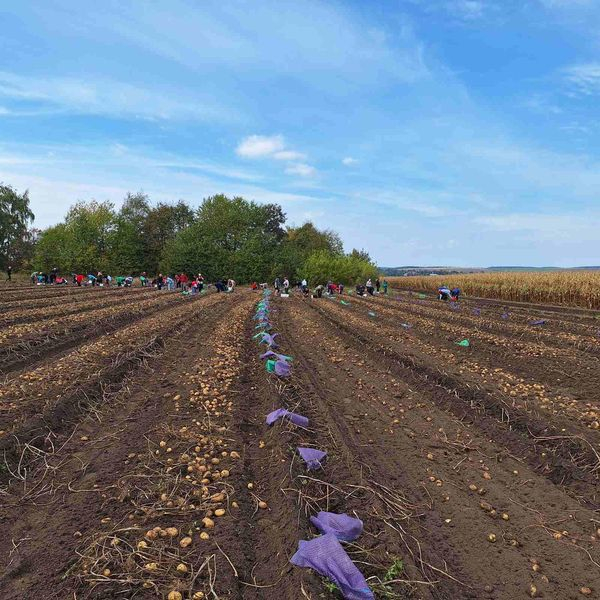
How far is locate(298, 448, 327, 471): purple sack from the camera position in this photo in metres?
4.20

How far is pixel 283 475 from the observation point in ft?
13.3

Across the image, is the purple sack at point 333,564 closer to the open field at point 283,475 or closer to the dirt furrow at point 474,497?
the open field at point 283,475

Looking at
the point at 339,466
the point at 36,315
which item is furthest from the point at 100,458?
the point at 36,315

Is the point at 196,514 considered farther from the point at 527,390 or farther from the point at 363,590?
the point at 527,390

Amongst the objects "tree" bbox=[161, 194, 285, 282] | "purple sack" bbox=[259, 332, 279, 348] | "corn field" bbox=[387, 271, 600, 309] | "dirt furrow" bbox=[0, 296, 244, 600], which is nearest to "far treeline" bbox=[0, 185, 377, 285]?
"tree" bbox=[161, 194, 285, 282]

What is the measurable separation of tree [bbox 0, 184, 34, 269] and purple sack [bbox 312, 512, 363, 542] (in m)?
52.9

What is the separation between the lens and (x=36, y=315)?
13.6 m

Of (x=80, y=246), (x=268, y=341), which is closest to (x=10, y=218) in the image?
(x=80, y=246)

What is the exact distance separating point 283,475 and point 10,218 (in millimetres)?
55053

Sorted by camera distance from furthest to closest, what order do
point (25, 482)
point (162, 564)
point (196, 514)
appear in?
1. point (25, 482)
2. point (196, 514)
3. point (162, 564)

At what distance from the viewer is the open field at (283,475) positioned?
2865 millimetres

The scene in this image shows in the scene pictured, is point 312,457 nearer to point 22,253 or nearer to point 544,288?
point 544,288

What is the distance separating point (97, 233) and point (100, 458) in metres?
63.6

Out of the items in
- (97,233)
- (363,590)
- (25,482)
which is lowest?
(25,482)
